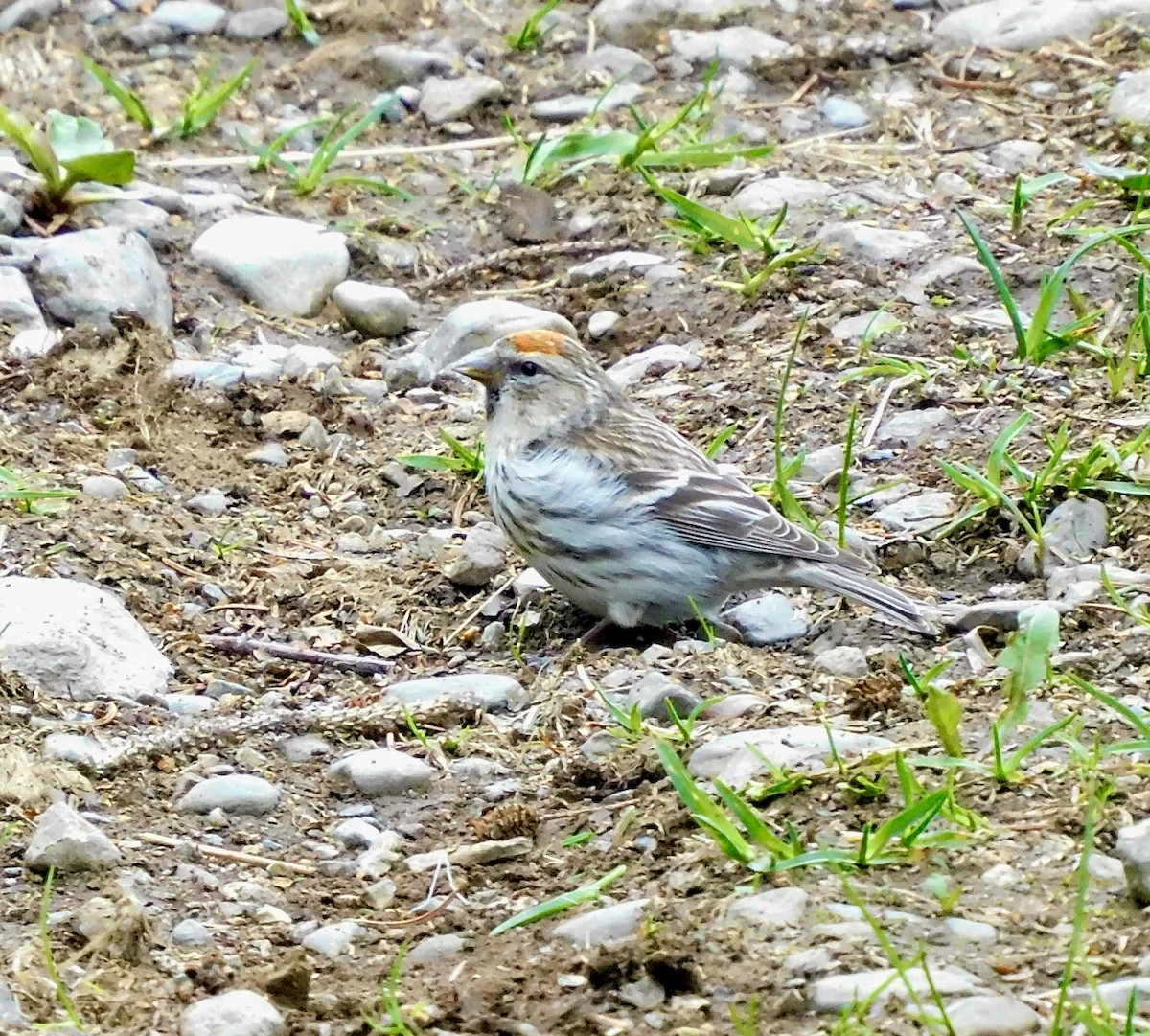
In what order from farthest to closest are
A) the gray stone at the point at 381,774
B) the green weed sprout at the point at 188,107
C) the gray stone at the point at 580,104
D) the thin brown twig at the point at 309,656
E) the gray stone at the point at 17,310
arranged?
the gray stone at the point at 580,104, the green weed sprout at the point at 188,107, the gray stone at the point at 17,310, the thin brown twig at the point at 309,656, the gray stone at the point at 381,774

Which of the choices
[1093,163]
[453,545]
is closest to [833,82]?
[1093,163]

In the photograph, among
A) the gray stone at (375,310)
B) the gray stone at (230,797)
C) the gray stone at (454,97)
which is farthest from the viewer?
the gray stone at (454,97)

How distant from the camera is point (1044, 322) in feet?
17.2

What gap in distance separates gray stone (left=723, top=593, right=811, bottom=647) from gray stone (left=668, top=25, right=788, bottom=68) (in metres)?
3.50

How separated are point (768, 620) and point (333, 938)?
5.95ft

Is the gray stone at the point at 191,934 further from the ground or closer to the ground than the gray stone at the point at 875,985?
closer to the ground

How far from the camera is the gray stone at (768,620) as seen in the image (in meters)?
4.63

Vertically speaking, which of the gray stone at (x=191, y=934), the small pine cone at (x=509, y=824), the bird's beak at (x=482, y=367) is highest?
the bird's beak at (x=482, y=367)

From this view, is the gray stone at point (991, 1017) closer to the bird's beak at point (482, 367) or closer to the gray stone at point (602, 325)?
the bird's beak at point (482, 367)

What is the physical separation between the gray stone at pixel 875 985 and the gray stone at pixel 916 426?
8.48 feet

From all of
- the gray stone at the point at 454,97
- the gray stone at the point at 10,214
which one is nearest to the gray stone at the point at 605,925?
the gray stone at the point at 10,214

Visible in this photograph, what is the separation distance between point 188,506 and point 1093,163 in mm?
3180

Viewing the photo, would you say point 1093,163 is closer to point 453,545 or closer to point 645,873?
point 453,545

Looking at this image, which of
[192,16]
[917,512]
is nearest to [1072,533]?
[917,512]
